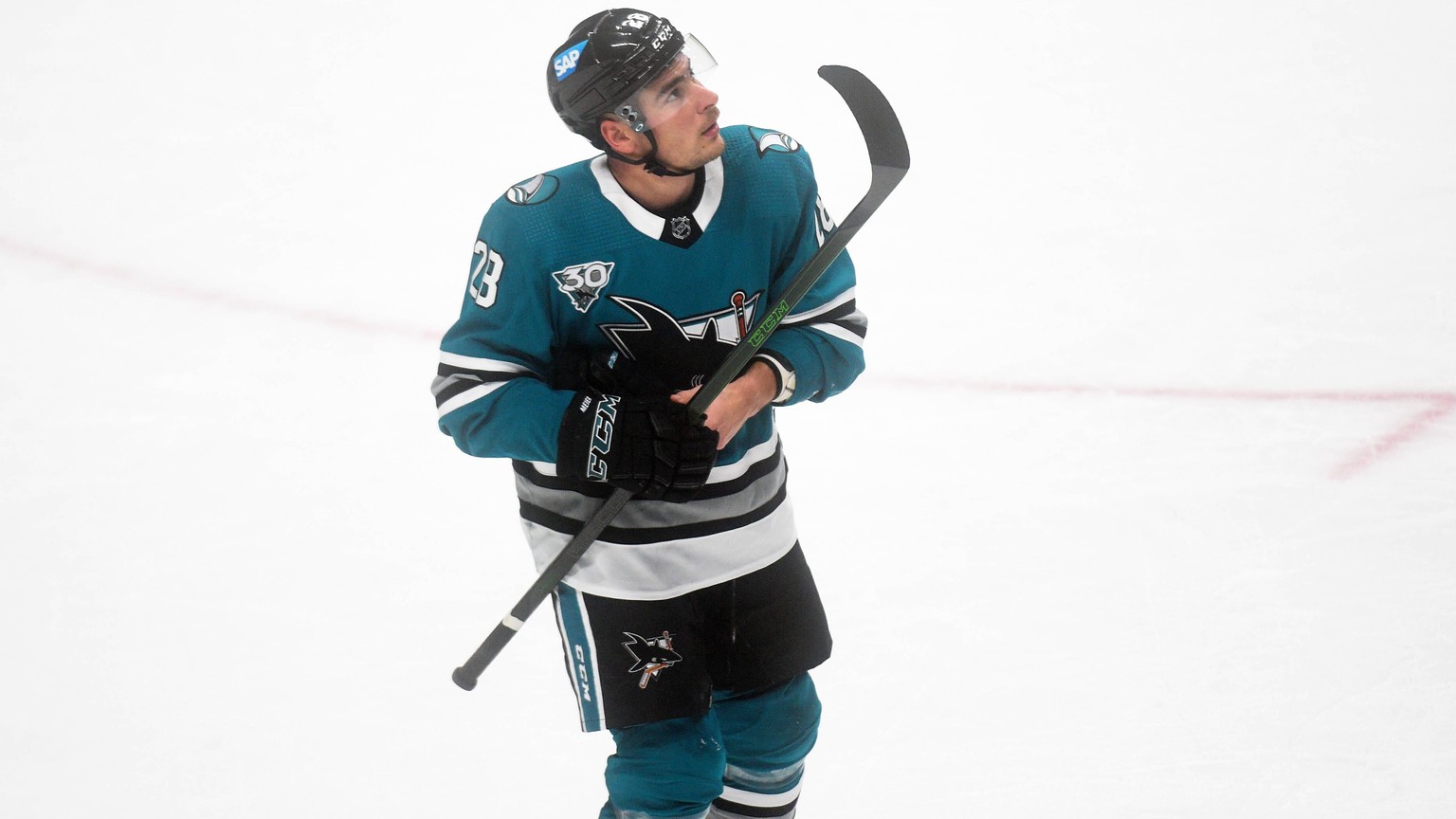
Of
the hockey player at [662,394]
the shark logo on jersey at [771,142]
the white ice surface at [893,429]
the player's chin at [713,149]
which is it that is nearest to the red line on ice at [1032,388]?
the white ice surface at [893,429]

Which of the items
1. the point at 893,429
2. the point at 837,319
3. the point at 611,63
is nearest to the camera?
the point at 611,63

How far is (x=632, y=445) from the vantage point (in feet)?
5.24

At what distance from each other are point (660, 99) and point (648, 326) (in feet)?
0.85

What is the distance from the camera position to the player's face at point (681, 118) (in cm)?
160

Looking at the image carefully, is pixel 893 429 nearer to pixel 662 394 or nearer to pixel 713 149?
pixel 662 394

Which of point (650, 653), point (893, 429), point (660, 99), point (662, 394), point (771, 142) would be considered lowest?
point (893, 429)

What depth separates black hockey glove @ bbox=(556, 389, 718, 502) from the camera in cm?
159

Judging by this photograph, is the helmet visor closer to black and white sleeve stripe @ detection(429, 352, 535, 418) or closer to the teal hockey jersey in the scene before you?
the teal hockey jersey

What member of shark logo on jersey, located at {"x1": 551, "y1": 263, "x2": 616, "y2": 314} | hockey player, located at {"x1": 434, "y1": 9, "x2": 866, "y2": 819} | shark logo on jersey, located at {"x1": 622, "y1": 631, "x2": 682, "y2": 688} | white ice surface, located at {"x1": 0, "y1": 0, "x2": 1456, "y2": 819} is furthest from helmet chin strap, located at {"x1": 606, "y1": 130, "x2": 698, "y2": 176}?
white ice surface, located at {"x1": 0, "y1": 0, "x2": 1456, "y2": 819}

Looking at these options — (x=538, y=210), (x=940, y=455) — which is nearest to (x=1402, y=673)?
(x=940, y=455)

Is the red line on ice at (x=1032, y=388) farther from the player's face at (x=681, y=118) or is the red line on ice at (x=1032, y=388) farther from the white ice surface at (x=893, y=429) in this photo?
the player's face at (x=681, y=118)

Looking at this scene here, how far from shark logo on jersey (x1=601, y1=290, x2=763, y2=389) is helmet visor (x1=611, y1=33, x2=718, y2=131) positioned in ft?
0.66

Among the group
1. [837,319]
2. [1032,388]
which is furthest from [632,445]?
[1032,388]

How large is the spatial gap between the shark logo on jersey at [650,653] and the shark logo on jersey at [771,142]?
59cm
